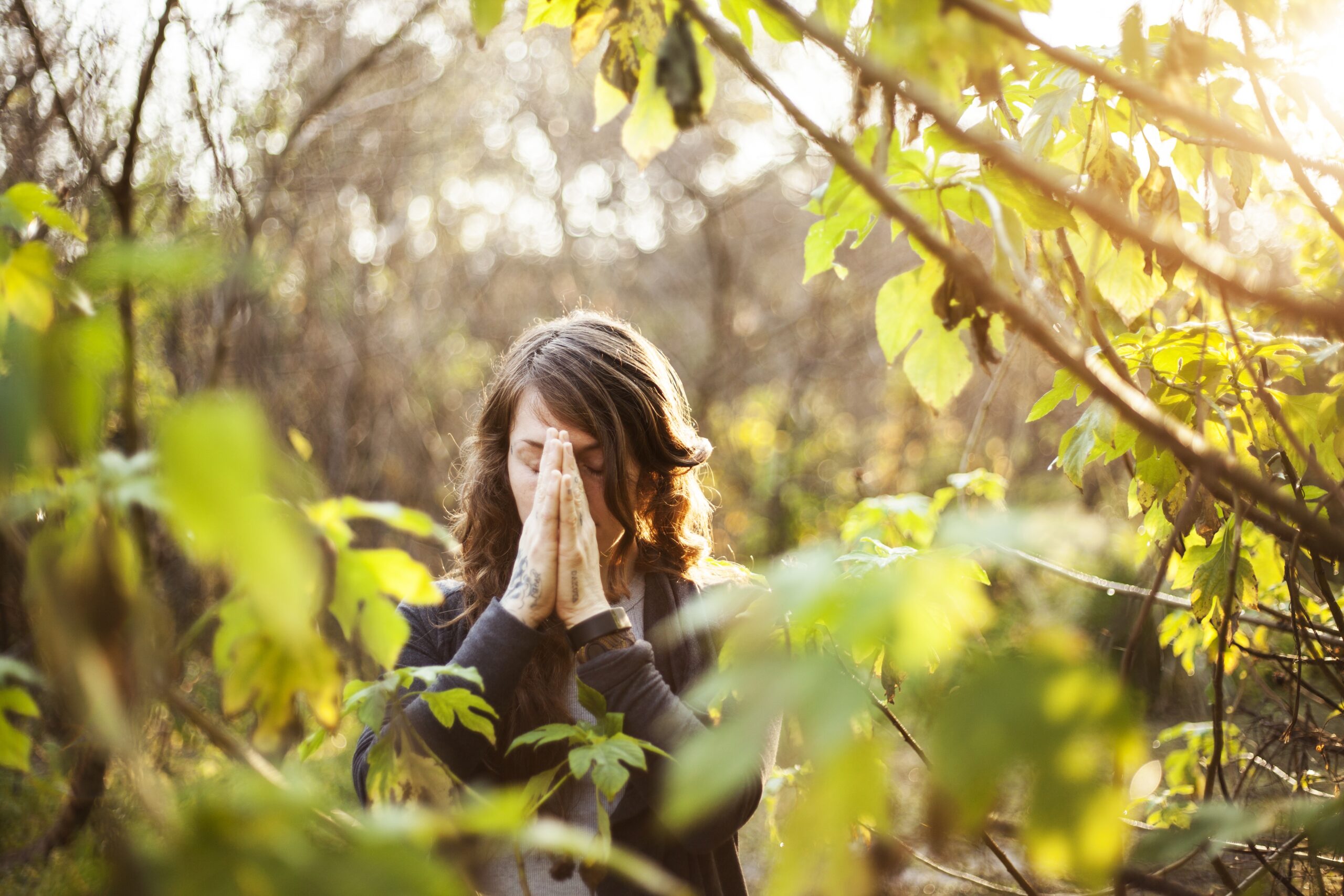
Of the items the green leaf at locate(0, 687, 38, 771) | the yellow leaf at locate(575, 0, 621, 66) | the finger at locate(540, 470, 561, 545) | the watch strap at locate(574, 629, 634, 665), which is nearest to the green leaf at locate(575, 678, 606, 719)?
the watch strap at locate(574, 629, 634, 665)

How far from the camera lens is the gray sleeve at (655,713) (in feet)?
4.82

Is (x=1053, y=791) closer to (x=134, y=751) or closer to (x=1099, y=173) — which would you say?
(x=134, y=751)

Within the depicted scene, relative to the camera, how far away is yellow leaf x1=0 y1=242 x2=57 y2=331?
65 cm

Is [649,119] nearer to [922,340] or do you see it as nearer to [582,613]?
[922,340]

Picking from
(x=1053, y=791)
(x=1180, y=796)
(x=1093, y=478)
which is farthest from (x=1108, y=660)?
(x=1093, y=478)

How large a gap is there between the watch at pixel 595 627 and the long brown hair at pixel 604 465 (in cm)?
22

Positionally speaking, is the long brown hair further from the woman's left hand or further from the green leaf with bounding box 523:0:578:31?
the green leaf with bounding box 523:0:578:31

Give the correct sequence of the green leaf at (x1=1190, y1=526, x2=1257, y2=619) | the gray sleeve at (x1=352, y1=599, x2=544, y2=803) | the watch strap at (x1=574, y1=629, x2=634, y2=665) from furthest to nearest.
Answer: the watch strap at (x1=574, y1=629, x2=634, y2=665) → the gray sleeve at (x1=352, y1=599, x2=544, y2=803) → the green leaf at (x1=1190, y1=526, x2=1257, y2=619)

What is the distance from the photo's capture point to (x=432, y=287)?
25.4 feet

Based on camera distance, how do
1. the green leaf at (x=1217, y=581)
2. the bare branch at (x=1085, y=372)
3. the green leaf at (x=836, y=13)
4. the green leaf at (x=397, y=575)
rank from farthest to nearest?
the green leaf at (x=1217, y=581)
the green leaf at (x=836, y=13)
the green leaf at (x=397, y=575)
the bare branch at (x=1085, y=372)

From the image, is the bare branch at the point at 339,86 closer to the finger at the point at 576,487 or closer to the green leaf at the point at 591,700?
the finger at the point at 576,487

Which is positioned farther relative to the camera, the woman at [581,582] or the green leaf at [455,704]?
the woman at [581,582]

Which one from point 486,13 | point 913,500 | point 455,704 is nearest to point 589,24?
point 486,13

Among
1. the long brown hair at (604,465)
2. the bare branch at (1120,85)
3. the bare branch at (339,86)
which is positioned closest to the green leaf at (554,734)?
the long brown hair at (604,465)
